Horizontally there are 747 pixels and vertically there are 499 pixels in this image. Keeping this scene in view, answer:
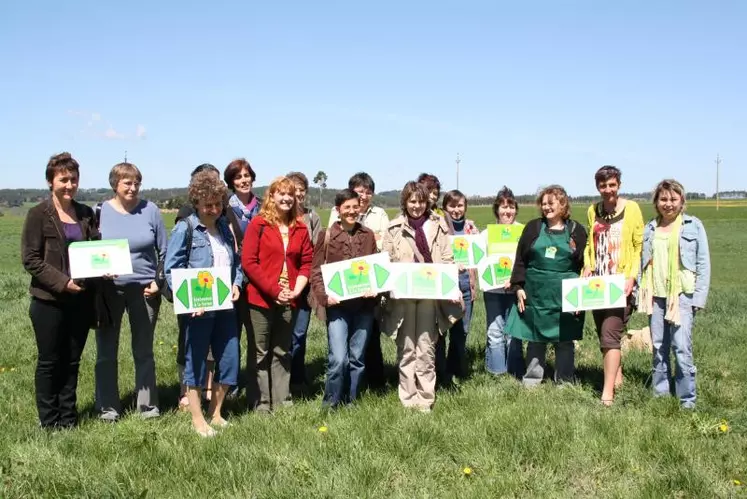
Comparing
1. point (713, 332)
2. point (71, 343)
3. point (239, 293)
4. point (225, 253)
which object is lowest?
point (713, 332)

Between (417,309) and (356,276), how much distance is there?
2.69 feet

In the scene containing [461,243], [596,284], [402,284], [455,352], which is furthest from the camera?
[461,243]

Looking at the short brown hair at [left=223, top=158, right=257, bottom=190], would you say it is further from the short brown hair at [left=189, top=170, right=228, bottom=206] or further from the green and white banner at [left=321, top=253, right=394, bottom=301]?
the green and white banner at [left=321, top=253, right=394, bottom=301]

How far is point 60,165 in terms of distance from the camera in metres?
5.39

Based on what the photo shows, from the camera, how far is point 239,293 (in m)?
5.84

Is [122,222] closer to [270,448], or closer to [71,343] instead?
[71,343]

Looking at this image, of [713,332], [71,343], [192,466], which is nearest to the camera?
[192,466]

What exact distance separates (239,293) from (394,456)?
7.00 feet

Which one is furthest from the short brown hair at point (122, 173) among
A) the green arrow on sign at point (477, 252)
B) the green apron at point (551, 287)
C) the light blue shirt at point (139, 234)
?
the green apron at point (551, 287)

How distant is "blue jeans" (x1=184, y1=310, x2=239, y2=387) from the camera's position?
5586 mm

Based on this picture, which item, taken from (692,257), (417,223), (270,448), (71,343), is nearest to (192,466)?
(270,448)

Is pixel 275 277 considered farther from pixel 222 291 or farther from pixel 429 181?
pixel 429 181

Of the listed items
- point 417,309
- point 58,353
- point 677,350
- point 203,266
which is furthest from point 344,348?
point 677,350

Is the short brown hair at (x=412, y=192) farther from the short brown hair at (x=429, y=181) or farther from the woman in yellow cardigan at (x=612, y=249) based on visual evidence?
the woman in yellow cardigan at (x=612, y=249)
